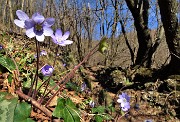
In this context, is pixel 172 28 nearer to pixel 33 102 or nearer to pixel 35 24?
pixel 33 102

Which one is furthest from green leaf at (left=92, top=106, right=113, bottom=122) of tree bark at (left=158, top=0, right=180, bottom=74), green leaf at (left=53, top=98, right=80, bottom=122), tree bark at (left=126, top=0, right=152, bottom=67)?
tree bark at (left=126, top=0, right=152, bottom=67)

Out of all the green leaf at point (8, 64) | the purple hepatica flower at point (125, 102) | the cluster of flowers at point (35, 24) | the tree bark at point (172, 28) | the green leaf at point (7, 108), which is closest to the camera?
the cluster of flowers at point (35, 24)

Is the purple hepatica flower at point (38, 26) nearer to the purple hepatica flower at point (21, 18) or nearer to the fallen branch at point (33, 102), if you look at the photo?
the purple hepatica flower at point (21, 18)

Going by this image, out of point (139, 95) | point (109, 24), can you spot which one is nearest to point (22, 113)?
point (139, 95)

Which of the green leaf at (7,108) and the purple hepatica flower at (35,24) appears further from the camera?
the green leaf at (7,108)

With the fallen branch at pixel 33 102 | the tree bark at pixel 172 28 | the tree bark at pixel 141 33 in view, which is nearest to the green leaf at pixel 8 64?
the fallen branch at pixel 33 102

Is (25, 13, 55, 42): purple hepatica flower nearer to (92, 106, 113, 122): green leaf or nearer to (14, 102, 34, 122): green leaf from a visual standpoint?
(14, 102, 34, 122): green leaf

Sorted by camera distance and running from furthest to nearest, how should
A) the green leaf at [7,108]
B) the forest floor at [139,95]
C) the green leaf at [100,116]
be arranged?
the forest floor at [139,95]
the green leaf at [100,116]
the green leaf at [7,108]
